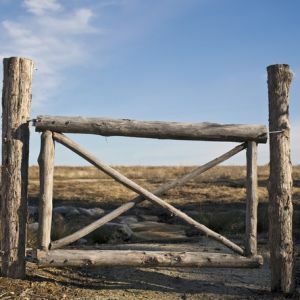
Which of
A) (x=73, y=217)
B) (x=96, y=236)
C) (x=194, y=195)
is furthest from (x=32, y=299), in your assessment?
(x=194, y=195)

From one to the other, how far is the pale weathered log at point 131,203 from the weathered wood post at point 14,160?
20.2 inches

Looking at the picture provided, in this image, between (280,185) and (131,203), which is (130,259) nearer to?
(131,203)

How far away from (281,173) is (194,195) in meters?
13.5

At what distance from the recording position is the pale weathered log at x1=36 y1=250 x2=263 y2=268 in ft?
21.7

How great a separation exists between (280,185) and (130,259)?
204cm

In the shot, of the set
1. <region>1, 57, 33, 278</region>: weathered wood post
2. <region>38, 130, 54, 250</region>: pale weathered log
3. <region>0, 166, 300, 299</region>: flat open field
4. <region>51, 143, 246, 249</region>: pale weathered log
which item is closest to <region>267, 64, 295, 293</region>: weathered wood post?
<region>0, 166, 300, 299</region>: flat open field

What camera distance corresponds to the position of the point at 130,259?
6645mm

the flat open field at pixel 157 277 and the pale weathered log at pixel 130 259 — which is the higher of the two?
the pale weathered log at pixel 130 259

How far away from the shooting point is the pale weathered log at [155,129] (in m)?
6.66

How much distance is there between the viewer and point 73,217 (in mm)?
14570

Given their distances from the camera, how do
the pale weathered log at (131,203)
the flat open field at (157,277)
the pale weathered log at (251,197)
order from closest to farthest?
the flat open field at (157,277)
the pale weathered log at (131,203)
the pale weathered log at (251,197)

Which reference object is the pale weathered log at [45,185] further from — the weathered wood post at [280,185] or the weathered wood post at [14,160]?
the weathered wood post at [280,185]

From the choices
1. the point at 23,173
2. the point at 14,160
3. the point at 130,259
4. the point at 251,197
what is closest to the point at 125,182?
the point at 130,259

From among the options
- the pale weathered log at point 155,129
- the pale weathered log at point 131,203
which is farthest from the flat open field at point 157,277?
the pale weathered log at point 155,129
